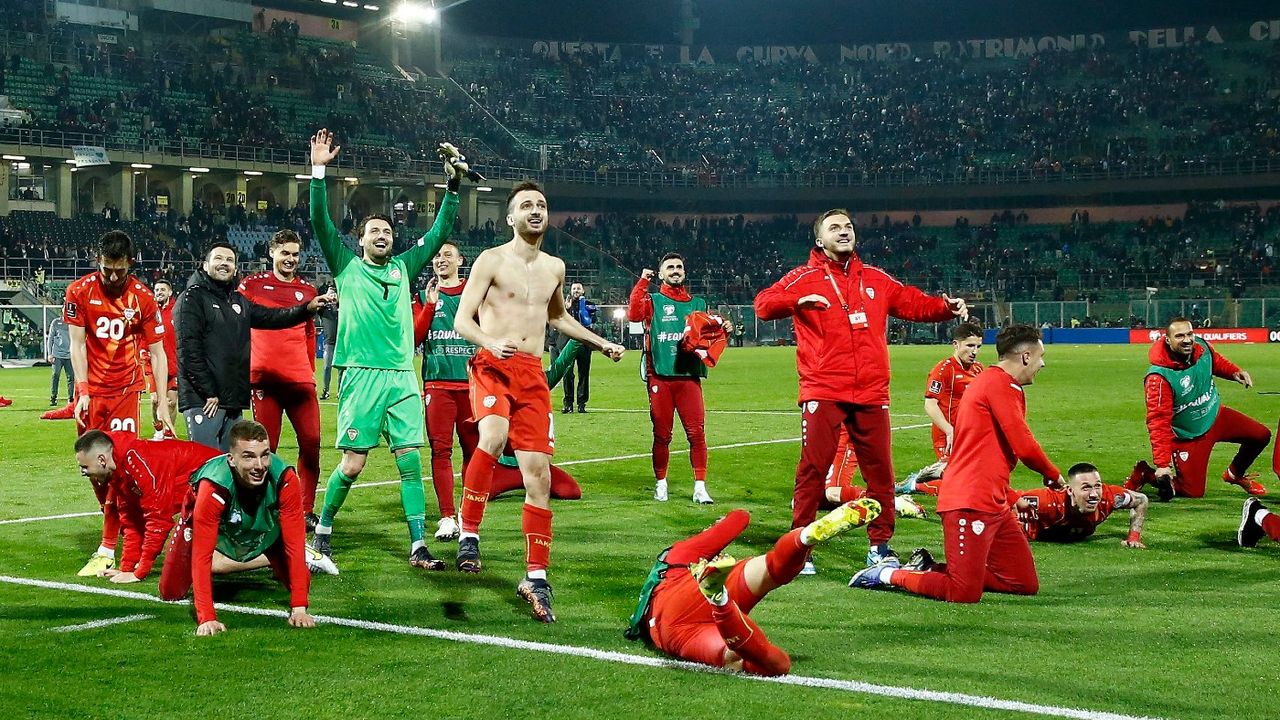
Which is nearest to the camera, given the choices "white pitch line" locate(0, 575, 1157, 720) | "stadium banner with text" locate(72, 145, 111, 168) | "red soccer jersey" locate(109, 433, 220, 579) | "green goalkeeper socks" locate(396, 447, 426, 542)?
"white pitch line" locate(0, 575, 1157, 720)

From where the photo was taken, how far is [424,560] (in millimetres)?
8695

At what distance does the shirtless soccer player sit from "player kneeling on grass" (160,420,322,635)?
3.84 feet

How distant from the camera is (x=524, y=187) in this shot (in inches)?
319

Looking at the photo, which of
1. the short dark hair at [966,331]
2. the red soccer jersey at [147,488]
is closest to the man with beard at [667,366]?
the short dark hair at [966,331]

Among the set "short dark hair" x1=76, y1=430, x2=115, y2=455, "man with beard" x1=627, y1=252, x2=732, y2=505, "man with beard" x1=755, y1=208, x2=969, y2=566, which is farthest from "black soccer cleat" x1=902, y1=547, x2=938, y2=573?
"short dark hair" x1=76, y1=430, x2=115, y2=455

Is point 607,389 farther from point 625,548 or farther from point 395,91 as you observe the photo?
point 395,91

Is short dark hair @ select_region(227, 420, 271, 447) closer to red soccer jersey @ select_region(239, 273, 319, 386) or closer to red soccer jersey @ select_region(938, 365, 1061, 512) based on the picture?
red soccer jersey @ select_region(239, 273, 319, 386)

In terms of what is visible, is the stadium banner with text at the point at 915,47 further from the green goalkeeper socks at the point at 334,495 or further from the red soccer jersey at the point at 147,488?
the red soccer jersey at the point at 147,488

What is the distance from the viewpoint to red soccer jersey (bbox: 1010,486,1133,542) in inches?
384

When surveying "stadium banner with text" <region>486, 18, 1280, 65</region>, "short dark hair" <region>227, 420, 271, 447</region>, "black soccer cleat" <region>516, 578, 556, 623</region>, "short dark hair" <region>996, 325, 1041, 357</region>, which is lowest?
"black soccer cleat" <region>516, 578, 556, 623</region>

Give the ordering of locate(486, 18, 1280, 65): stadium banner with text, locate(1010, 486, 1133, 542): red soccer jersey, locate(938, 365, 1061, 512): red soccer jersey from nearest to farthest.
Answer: locate(938, 365, 1061, 512): red soccer jersey < locate(1010, 486, 1133, 542): red soccer jersey < locate(486, 18, 1280, 65): stadium banner with text

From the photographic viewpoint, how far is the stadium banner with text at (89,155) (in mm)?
52094

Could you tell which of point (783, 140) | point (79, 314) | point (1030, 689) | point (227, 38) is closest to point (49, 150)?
point (227, 38)

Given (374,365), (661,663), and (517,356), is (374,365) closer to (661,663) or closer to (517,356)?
(517,356)
